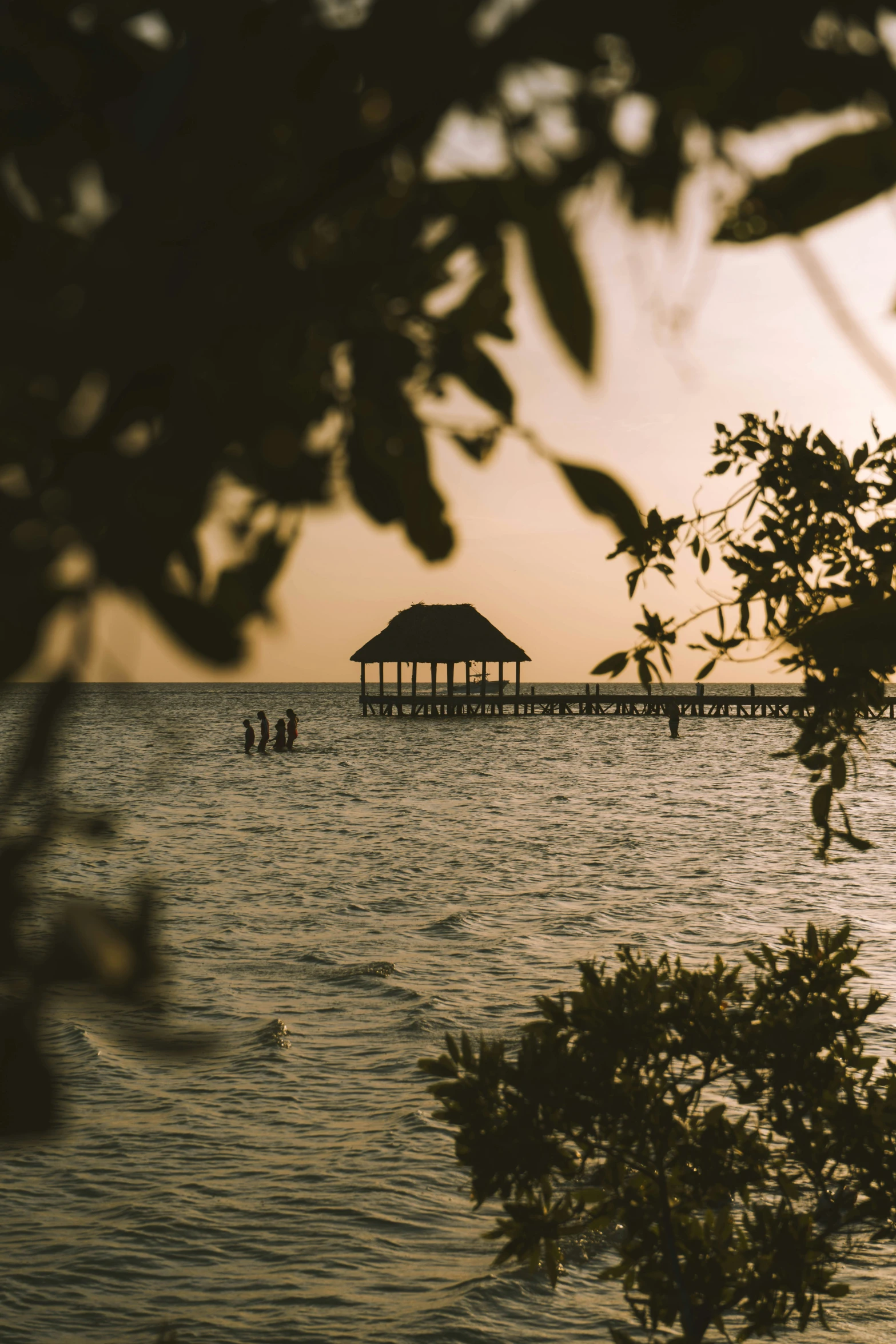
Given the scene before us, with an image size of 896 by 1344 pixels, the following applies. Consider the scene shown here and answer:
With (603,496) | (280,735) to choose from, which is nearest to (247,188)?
(603,496)

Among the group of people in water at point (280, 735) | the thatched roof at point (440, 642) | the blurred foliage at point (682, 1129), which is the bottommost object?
the group of people in water at point (280, 735)

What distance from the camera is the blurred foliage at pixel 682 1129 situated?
4.22 meters

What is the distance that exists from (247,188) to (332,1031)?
13.3 m

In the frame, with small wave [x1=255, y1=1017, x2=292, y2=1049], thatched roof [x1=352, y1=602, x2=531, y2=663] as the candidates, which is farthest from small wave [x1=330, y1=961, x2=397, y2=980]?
thatched roof [x1=352, y1=602, x2=531, y2=663]

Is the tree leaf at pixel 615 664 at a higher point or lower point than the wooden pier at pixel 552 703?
higher

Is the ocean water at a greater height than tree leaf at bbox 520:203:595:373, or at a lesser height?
lesser

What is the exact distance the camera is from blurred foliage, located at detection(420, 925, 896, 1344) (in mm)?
4223

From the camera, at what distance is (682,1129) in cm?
448

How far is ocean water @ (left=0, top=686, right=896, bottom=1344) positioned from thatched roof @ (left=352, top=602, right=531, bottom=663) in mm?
35659

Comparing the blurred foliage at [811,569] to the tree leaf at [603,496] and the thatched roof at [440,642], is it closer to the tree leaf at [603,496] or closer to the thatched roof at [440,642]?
the tree leaf at [603,496]

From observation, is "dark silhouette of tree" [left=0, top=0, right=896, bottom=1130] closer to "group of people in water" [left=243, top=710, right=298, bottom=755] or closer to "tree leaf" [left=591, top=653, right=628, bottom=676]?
"tree leaf" [left=591, top=653, right=628, bottom=676]

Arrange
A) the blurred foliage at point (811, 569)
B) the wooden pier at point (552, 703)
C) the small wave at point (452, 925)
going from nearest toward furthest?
the blurred foliage at point (811, 569) → the small wave at point (452, 925) → the wooden pier at point (552, 703)

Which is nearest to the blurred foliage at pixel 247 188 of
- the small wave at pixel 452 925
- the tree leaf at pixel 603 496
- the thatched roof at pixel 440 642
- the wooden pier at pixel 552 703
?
the tree leaf at pixel 603 496

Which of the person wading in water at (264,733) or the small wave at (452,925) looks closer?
the small wave at (452,925)
